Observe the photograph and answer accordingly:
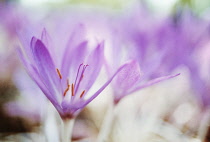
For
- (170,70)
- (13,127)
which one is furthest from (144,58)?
(13,127)

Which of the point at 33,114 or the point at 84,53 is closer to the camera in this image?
the point at 84,53

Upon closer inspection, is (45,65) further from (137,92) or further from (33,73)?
(137,92)

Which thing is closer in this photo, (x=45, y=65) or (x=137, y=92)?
(x=45, y=65)

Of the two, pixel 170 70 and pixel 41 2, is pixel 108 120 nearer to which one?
pixel 170 70

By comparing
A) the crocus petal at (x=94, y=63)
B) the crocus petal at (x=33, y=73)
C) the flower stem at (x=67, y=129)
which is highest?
the crocus petal at (x=94, y=63)

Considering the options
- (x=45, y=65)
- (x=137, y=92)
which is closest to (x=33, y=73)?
(x=45, y=65)

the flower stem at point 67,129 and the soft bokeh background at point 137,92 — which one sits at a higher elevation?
the soft bokeh background at point 137,92
